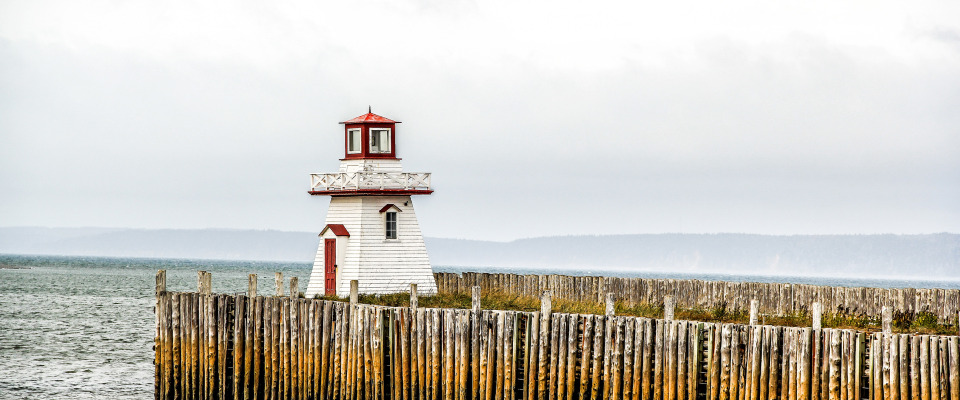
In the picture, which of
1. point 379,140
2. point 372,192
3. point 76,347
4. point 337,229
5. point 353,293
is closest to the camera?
point 353,293

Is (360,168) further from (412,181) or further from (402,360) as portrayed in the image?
(402,360)

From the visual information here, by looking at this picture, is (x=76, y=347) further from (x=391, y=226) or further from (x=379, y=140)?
(x=379, y=140)

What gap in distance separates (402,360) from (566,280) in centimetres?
1332

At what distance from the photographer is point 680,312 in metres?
28.3

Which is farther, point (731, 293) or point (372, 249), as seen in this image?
point (731, 293)

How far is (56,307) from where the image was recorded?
60.2 meters

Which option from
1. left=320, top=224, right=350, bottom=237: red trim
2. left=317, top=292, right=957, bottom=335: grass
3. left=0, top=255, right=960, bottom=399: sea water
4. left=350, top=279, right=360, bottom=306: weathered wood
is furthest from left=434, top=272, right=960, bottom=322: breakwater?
left=350, top=279, right=360, bottom=306: weathered wood

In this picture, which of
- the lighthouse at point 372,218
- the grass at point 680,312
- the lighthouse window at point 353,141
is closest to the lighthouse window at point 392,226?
the lighthouse at point 372,218

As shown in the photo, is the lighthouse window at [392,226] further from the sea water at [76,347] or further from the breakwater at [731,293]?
the sea water at [76,347]

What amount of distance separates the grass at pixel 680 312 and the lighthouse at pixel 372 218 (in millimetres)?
817

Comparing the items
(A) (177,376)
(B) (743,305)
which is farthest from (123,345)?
(B) (743,305)

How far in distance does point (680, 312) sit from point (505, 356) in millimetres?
9165

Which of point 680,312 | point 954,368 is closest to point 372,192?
point 680,312

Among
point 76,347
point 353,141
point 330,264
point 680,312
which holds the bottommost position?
point 76,347
